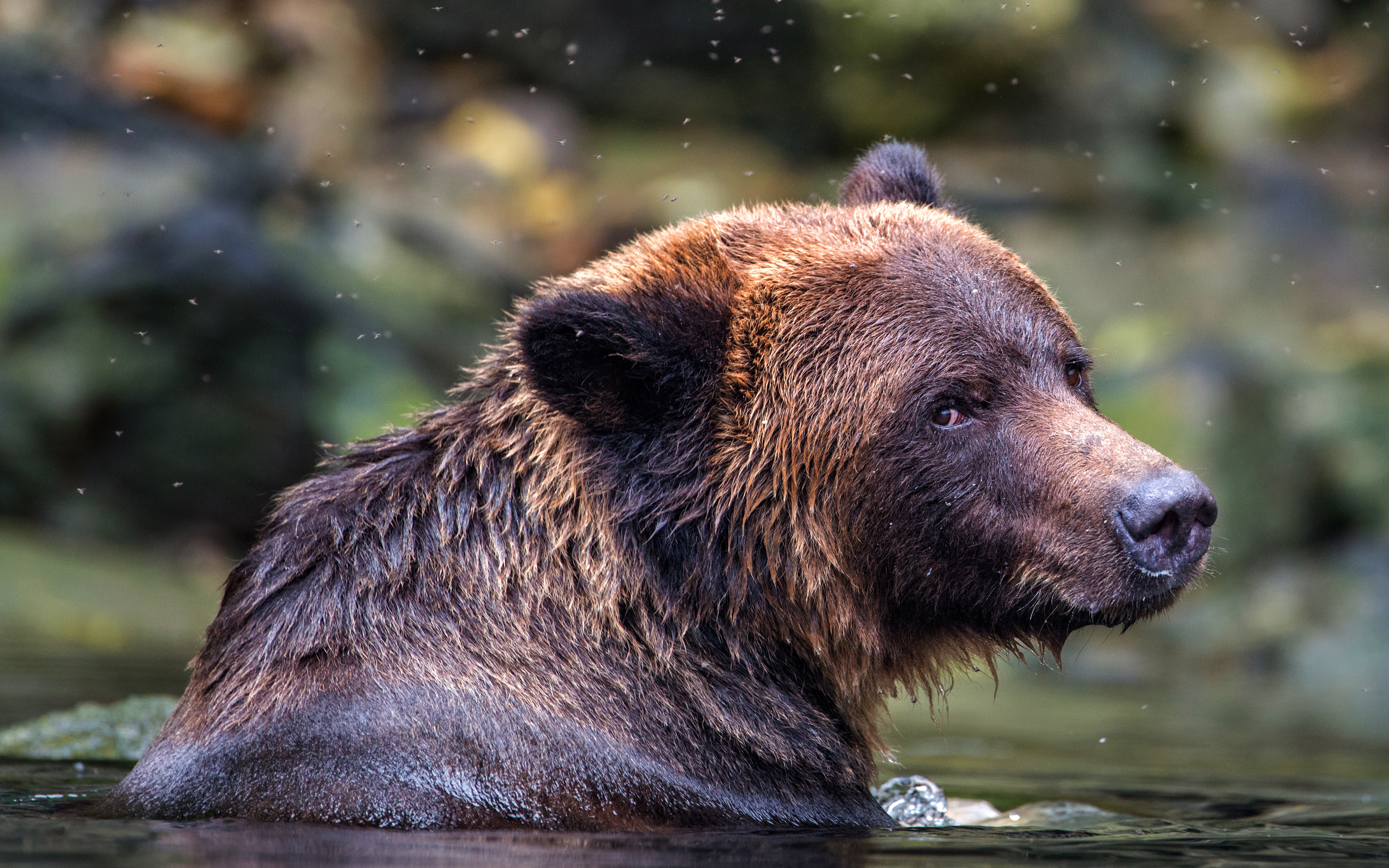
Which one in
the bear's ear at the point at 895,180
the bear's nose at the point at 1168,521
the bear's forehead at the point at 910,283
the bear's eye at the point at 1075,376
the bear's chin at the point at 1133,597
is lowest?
the bear's chin at the point at 1133,597

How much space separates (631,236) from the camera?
65.8 ft

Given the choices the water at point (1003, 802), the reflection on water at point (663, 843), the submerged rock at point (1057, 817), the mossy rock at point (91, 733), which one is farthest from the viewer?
the mossy rock at point (91, 733)

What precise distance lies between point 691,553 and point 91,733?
3.80 meters

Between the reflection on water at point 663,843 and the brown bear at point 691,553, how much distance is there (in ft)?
0.68

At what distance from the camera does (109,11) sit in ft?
A: 67.8

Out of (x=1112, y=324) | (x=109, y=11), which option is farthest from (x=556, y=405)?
(x=109, y=11)

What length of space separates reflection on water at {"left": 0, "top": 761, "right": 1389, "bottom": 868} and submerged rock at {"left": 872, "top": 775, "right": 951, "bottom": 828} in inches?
20.5

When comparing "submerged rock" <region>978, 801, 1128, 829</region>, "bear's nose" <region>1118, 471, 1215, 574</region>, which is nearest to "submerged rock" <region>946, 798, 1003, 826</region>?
"submerged rock" <region>978, 801, 1128, 829</region>

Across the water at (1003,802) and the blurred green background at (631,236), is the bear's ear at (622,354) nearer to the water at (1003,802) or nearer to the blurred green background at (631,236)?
the water at (1003,802)

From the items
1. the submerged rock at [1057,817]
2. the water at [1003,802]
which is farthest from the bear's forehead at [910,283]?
the submerged rock at [1057,817]

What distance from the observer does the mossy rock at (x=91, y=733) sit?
281 inches

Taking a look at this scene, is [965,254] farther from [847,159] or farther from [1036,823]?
[847,159]

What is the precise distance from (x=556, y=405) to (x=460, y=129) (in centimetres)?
1879

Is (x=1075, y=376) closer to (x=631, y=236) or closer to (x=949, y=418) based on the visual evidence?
(x=949, y=418)
